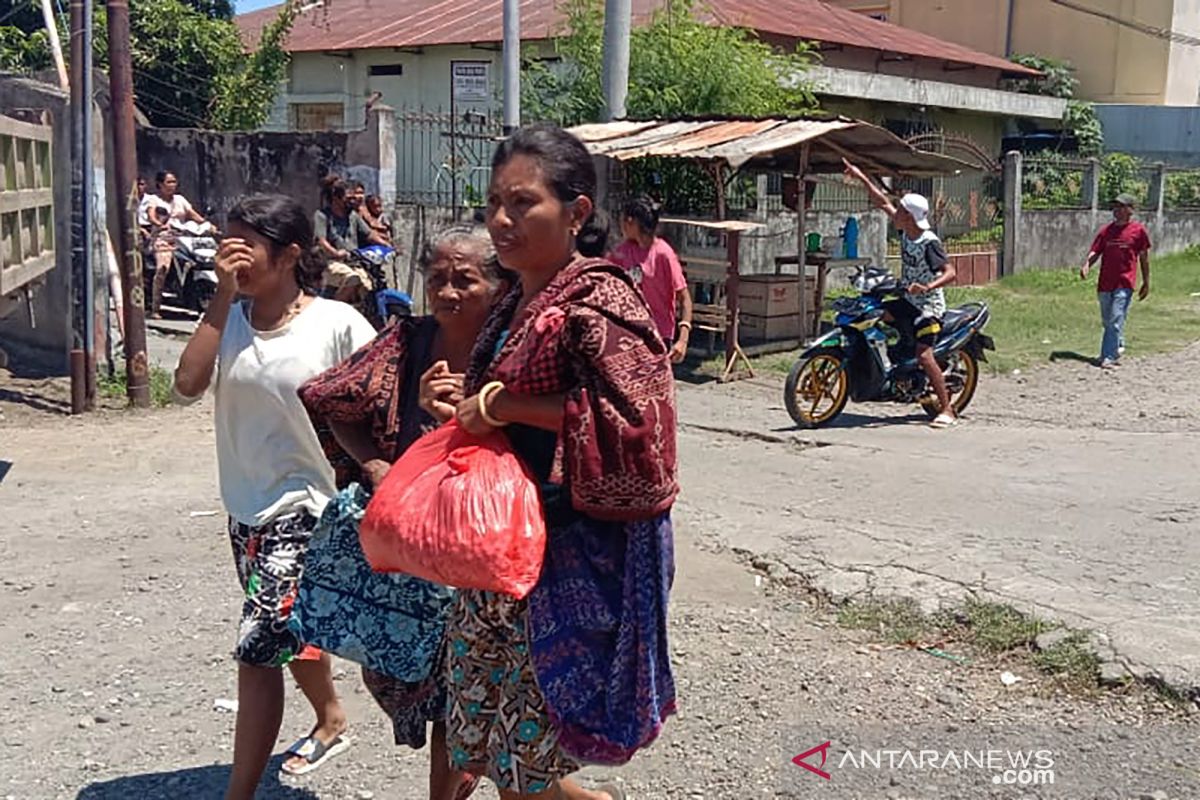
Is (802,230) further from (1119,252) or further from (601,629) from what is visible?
(601,629)

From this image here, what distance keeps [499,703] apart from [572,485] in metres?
0.55

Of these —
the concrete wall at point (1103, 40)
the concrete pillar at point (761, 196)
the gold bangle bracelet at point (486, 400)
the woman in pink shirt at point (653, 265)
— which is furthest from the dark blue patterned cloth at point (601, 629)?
the concrete wall at point (1103, 40)

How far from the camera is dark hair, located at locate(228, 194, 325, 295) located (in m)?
3.31

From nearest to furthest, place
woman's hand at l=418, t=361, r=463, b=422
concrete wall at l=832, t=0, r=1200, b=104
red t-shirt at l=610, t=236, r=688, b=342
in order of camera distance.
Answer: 1. woman's hand at l=418, t=361, r=463, b=422
2. red t-shirt at l=610, t=236, r=688, b=342
3. concrete wall at l=832, t=0, r=1200, b=104

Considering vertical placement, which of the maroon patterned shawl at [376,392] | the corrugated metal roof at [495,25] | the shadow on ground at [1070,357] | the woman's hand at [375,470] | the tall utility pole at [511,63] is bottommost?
the shadow on ground at [1070,357]

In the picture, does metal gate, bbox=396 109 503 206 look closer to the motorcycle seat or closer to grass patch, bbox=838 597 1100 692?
the motorcycle seat

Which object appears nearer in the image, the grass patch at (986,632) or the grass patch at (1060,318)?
the grass patch at (986,632)

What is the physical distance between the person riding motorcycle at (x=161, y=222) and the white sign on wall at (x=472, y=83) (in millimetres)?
6223

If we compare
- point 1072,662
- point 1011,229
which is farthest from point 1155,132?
point 1072,662

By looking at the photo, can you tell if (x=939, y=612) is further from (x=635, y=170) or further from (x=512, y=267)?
(x=635, y=170)

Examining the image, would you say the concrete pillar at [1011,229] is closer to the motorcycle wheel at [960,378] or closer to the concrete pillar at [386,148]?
the concrete pillar at [386,148]

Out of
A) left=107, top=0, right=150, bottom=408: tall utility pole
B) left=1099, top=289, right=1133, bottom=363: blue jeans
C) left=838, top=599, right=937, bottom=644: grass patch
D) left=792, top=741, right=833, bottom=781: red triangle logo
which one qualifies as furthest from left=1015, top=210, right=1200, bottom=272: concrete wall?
left=792, top=741, right=833, bottom=781: red triangle logo

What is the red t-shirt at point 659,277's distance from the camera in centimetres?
808

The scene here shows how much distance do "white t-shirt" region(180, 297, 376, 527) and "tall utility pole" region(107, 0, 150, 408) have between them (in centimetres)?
556
